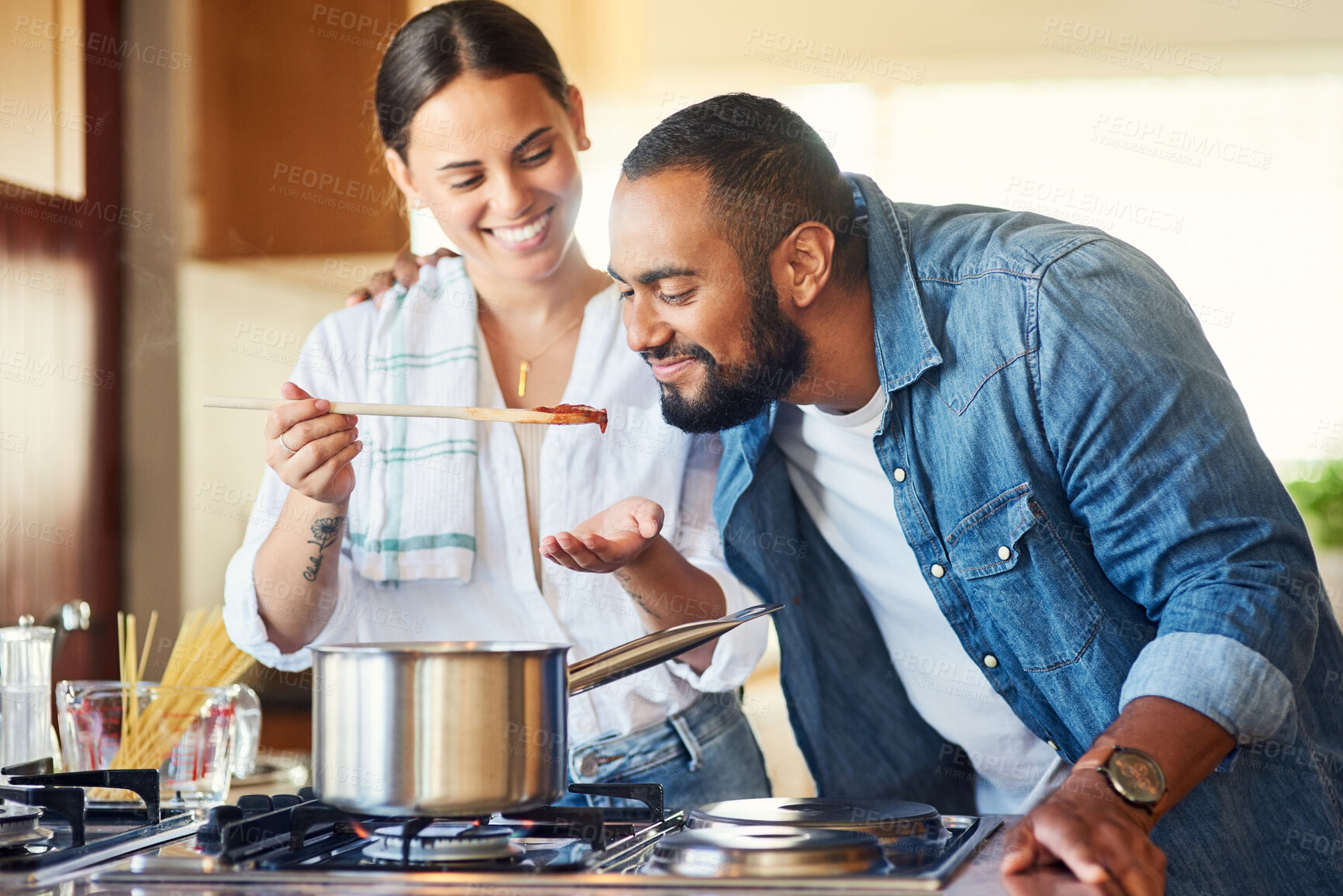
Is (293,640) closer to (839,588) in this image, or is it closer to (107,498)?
(839,588)

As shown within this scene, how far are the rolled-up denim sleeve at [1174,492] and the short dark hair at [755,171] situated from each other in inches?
11.0

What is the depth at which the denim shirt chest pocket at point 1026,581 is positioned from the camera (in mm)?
1114

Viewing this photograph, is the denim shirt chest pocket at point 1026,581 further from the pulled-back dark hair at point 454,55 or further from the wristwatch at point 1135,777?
the pulled-back dark hair at point 454,55

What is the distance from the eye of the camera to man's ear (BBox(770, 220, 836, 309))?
1.27 m

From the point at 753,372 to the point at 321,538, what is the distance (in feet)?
1.71

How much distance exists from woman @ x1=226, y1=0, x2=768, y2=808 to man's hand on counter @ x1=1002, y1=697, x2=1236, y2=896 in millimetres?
552

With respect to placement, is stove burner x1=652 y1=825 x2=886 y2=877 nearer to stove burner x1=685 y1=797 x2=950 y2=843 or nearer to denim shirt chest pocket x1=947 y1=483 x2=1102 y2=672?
stove burner x1=685 y1=797 x2=950 y2=843

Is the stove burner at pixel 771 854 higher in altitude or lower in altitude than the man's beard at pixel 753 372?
lower

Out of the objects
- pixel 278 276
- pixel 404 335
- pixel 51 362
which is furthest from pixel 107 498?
pixel 404 335

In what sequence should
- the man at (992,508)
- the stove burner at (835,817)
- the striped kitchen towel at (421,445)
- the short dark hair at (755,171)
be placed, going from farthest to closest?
the striped kitchen towel at (421,445) < the short dark hair at (755,171) < the man at (992,508) < the stove burner at (835,817)

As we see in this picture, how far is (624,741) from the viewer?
1.43m

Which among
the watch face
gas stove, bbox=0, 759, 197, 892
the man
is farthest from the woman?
the watch face

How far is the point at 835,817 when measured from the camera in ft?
2.85

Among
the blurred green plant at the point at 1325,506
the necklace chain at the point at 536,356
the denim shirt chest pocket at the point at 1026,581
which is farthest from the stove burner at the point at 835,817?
the blurred green plant at the point at 1325,506
